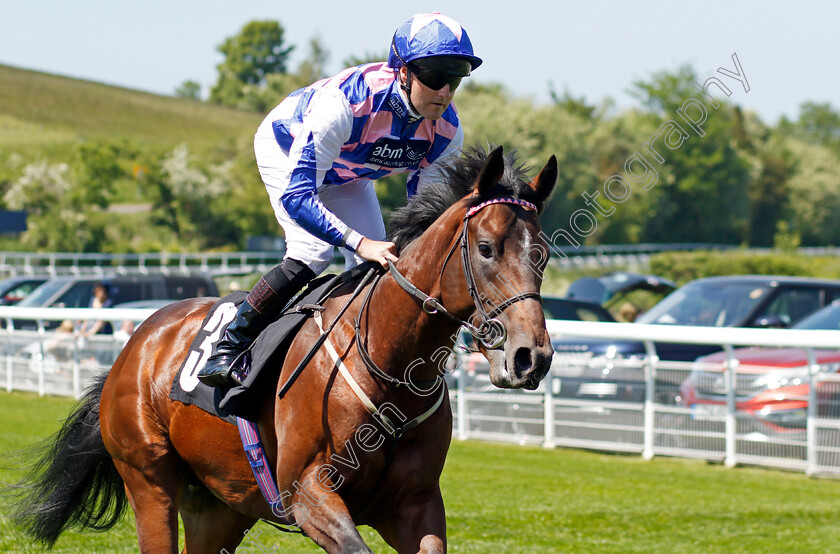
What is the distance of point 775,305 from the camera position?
10164 millimetres

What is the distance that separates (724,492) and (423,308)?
492cm

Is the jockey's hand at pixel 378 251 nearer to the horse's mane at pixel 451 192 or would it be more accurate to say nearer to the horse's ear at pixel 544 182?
the horse's mane at pixel 451 192

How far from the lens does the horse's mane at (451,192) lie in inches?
120

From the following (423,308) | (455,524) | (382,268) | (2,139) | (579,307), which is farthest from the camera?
(2,139)

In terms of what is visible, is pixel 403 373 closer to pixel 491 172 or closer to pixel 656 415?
pixel 491 172

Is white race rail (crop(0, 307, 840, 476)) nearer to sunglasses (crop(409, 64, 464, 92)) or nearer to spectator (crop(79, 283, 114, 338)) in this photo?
spectator (crop(79, 283, 114, 338))

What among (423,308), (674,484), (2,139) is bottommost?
(674,484)

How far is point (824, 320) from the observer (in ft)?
30.1

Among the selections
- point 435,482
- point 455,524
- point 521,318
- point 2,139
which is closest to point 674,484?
point 455,524

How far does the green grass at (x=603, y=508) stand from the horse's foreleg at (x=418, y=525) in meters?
2.16

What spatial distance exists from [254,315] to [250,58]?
120 m

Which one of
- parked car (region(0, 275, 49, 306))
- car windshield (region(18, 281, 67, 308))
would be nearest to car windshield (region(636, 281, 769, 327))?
car windshield (region(18, 281, 67, 308))

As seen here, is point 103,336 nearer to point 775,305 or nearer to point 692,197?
point 775,305

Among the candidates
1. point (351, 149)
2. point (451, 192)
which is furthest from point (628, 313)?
point (451, 192)
